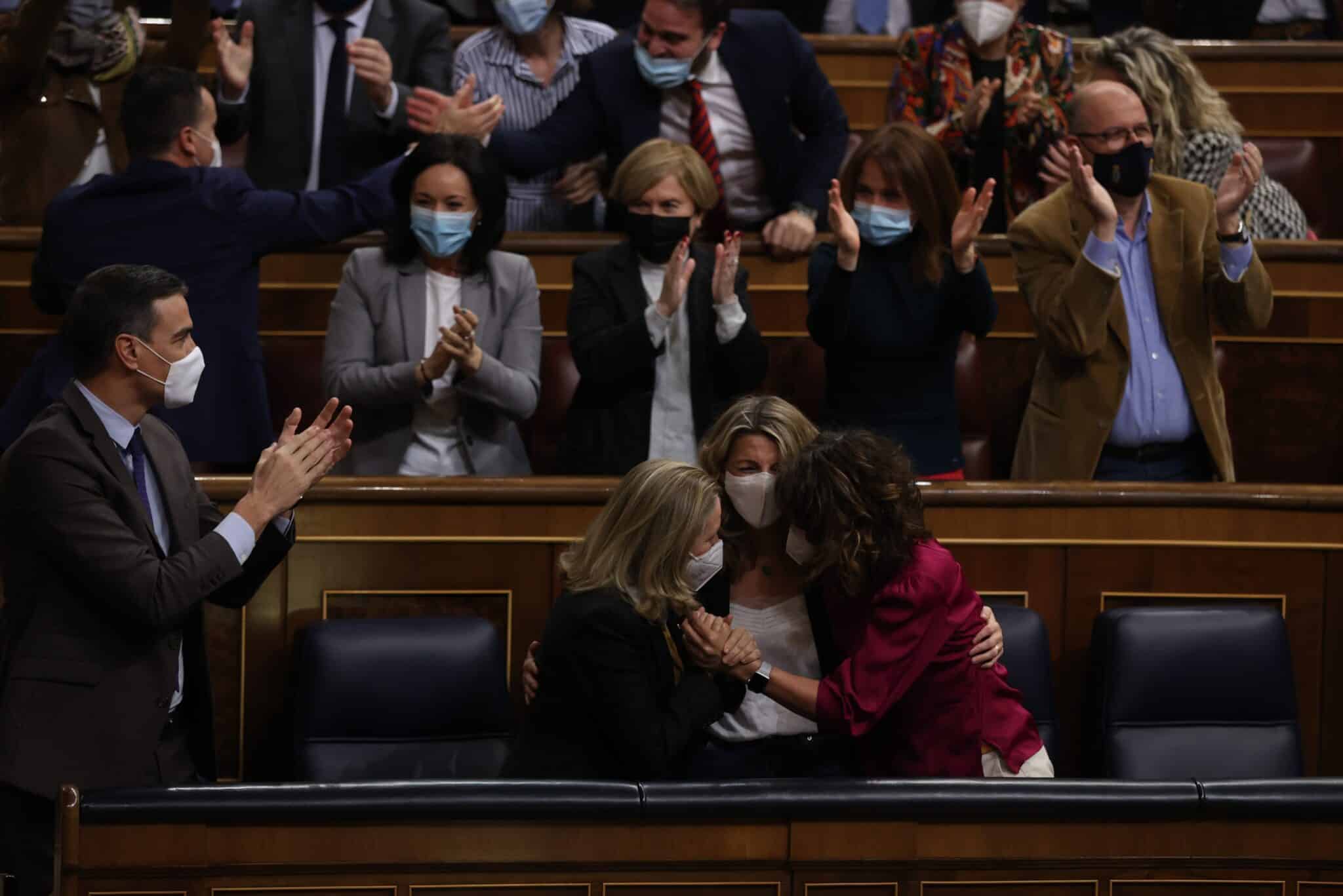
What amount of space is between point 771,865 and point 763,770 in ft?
1.43

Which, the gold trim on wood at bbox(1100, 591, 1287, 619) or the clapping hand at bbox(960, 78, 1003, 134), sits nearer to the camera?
the gold trim on wood at bbox(1100, 591, 1287, 619)

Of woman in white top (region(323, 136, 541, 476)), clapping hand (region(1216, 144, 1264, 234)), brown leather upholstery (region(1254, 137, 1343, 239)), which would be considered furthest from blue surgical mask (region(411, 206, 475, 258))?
brown leather upholstery (region(1254, 137, 1343, 239))

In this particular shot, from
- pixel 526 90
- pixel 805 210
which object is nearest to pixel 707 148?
pixel 805 210

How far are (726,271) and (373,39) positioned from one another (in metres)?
1.43

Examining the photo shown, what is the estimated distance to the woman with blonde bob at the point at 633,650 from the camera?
2.55m

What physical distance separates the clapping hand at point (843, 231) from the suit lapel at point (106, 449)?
141 cm

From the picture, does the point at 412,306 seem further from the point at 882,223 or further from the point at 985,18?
the point at 985,18

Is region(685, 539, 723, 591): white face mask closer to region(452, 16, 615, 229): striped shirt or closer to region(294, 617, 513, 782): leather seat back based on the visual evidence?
region(294, 617, 513, 782): leather seat back

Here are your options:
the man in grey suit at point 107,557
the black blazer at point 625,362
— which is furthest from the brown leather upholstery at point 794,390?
the man in grey suit at point 107,557

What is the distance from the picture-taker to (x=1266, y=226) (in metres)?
4.49

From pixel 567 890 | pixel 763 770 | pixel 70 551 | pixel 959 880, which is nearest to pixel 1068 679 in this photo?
pixel 763 770

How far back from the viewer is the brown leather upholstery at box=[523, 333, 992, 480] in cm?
417

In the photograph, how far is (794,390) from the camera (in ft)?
13.9

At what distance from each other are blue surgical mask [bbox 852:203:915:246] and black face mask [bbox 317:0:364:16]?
1.62m
